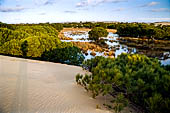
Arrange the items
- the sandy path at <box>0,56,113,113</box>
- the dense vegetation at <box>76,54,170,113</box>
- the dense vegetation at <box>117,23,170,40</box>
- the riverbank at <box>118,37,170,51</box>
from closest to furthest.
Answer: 1. the dense vegetation at <box>76,54,170,113</box>
2. the sandy path at <box>0,56,113,113</box>
3. the riverbank at <box>118,37,170,51</box>
4. the dense vegetation at <box>117,23,170,40</box>

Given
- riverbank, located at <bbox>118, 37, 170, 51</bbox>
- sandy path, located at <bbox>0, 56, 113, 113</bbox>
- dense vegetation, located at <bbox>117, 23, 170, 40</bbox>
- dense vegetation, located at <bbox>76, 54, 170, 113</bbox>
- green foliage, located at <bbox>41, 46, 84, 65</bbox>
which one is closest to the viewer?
dense vegetation, located at <bbox>76, 54, 170, 113</bbox>

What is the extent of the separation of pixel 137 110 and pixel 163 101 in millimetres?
2000

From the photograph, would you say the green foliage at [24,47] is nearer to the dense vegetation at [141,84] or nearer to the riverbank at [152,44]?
the dense vegetation at [141,84]

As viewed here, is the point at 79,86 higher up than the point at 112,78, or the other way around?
the point at 112,78

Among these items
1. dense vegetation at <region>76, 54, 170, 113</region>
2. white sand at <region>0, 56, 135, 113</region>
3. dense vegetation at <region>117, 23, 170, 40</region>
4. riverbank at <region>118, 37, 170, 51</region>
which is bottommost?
riverbank at <region>118, 37, 170, 51</region>

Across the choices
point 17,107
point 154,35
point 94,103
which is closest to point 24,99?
point 17,107

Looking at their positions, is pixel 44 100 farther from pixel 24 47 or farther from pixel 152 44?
pixel 152 44

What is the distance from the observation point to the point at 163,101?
4324 millimetres

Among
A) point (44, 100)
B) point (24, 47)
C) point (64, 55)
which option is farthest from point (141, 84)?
point (24, 47)

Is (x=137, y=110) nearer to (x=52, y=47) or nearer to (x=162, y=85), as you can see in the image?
(x=162, y=85)

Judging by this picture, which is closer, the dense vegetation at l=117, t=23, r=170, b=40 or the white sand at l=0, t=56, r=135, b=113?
the white sand at l=0, t=56, r=135, b=113

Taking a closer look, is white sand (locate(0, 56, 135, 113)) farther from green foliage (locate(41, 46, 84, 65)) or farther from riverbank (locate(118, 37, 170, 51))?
riverbank (locate(118, 37, 170, 51))

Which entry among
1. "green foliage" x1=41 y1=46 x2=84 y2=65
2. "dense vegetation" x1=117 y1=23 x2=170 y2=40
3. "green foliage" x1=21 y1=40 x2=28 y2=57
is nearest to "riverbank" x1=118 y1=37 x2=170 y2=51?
"dense vegetation" x1=117 y1=23 x2=170 y2=40

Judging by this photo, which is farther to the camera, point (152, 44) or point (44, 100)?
point (152, 44)
